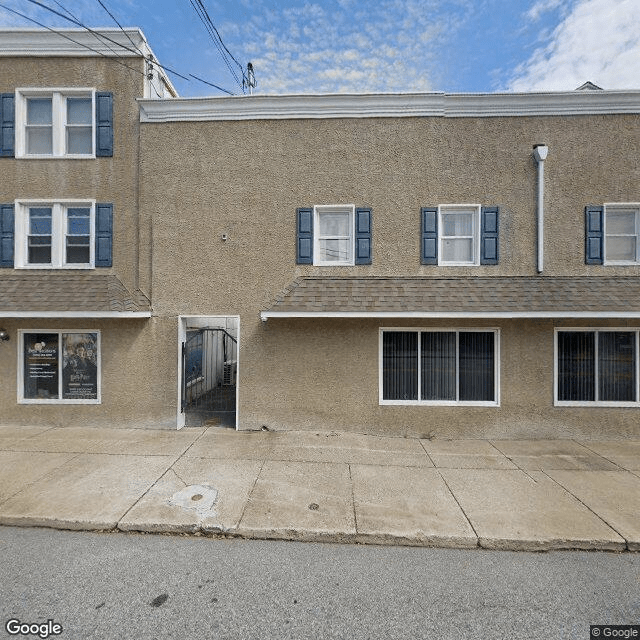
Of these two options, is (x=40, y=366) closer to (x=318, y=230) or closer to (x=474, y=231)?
(x=318, y=230)

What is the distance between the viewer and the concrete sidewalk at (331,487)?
4277 millimetres

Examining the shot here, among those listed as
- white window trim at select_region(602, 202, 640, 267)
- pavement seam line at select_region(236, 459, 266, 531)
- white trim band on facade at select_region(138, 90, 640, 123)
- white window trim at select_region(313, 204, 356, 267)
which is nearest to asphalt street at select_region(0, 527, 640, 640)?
pavement seam line at select_region(236, 459, 266, 531)

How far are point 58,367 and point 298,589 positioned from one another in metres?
7.45

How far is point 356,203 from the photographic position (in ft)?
26.1

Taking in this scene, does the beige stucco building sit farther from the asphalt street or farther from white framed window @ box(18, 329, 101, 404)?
the asphalt street

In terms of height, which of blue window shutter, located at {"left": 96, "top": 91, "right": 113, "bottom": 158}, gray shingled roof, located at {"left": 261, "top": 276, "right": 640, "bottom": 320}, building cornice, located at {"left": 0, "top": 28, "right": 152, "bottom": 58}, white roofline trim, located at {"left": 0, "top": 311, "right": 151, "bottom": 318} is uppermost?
building cornice, located at {"left": 0, "top": 28, "right": 152, "bottom": 58}

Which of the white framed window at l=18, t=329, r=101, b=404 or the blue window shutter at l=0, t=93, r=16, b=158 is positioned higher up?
the blue window shutter at l=0, t=93, r=16, b=158

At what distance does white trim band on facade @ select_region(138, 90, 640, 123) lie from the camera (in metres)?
7.72

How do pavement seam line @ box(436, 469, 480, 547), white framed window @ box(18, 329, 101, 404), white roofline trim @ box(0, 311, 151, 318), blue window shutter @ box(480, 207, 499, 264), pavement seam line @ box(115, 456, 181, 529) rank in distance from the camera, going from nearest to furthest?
1. pavement seam line @ box(436, 469, 480, 547)
2. pavement seam line @ box(115, 456, 181, 529)
3. white roofline trim @ box(0, 311, 151, 318)
4. blue window shutter @ box(480, 207, 499, 264)
5. white framed window @ box(18, 329, 101, 404)

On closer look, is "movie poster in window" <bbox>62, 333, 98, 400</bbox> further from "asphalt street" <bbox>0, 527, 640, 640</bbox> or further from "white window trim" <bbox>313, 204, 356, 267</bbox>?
"white window trim" <bbox>313, 204, 356, 267</bbox>

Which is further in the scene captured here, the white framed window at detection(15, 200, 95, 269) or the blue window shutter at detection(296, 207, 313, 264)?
the white framed window at detection(15, 200, 95, 269)

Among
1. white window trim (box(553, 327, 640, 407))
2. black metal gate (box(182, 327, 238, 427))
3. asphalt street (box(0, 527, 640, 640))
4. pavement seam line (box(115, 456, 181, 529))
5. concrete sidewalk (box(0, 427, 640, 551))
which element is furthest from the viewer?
black metal gate (box(182, 327, 238, 427))

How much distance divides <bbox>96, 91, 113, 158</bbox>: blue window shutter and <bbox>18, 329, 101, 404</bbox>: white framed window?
403 centimetres

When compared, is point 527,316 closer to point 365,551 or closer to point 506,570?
point 506,570
